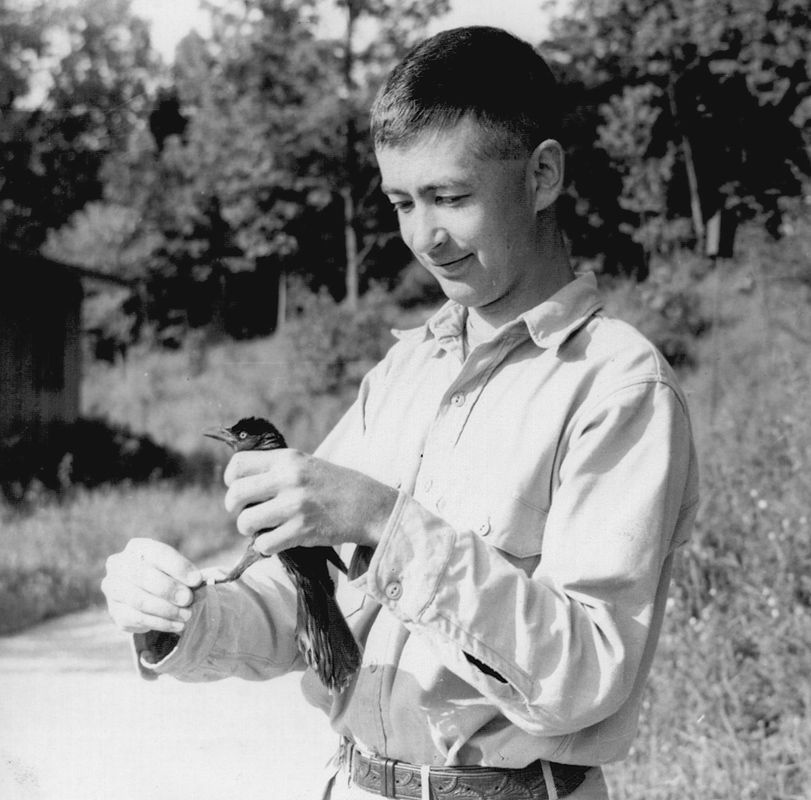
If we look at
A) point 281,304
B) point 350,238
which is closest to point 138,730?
point 281,304

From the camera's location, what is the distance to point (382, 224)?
23.6ft

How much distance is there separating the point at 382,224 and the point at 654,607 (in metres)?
5.99

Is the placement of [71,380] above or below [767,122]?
below

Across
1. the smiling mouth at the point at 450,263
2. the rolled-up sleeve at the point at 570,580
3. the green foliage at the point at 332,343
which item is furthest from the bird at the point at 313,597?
the green foliage at the point at 332,343

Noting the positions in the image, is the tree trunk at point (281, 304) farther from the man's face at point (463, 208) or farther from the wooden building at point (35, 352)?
the man's face at point (463, 208)

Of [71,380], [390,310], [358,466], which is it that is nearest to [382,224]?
[390,310]

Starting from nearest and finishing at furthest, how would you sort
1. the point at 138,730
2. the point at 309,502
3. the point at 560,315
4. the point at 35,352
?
1. the point at 309,502
2. the point at 560,315
3. the point at 138,730
4. the point at 35,352

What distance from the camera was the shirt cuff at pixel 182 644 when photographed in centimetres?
160

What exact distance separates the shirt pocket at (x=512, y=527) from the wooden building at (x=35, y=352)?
8.44m

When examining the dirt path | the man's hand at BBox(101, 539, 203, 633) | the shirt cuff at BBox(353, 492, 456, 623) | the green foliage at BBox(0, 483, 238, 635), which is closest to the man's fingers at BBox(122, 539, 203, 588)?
the man's hand at BBox(101, 539, 203, 633)

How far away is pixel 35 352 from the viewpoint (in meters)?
10.4

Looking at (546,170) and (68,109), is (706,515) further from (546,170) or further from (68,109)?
(68,109)

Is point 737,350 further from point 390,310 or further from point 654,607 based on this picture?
point 654,607

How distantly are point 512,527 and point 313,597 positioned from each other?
1.13ft
